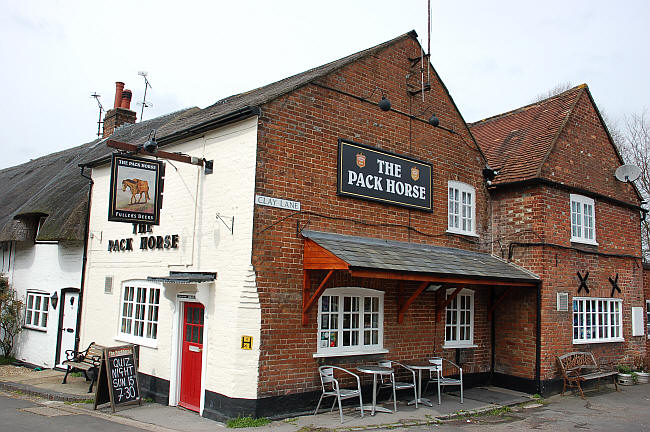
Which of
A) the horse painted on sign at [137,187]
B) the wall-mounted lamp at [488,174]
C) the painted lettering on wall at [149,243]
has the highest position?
the wall-mounted lamp at [488,174]

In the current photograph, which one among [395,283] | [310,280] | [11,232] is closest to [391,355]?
[395,283]

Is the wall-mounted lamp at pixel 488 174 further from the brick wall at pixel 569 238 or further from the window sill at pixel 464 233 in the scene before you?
the window sill at pixel 464 233

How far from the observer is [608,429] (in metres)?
9.31

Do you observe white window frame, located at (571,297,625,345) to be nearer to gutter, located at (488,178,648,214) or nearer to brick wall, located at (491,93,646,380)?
brick wall, located at (491,93,646,380)

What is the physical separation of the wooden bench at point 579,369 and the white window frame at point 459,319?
2.11m

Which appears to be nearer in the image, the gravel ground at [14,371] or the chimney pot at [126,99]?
the gravel ground at [14,371]

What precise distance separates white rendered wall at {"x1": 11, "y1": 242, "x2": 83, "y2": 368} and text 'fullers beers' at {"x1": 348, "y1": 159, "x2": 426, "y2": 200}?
26.2 ft

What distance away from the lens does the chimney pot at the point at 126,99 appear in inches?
827

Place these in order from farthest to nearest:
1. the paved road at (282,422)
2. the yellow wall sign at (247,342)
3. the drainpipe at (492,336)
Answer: the drainpipe at (492,336) → the yellow wall sign at (247,342) → the paved road at (282,422)

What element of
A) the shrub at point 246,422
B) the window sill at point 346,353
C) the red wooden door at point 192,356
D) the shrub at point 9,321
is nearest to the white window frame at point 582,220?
the window sill at point 346,353

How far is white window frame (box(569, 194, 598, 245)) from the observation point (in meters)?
13.7

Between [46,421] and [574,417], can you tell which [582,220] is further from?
[46,421]

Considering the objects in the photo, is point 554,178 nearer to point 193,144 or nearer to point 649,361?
point 649,361

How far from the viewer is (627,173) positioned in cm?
1501
